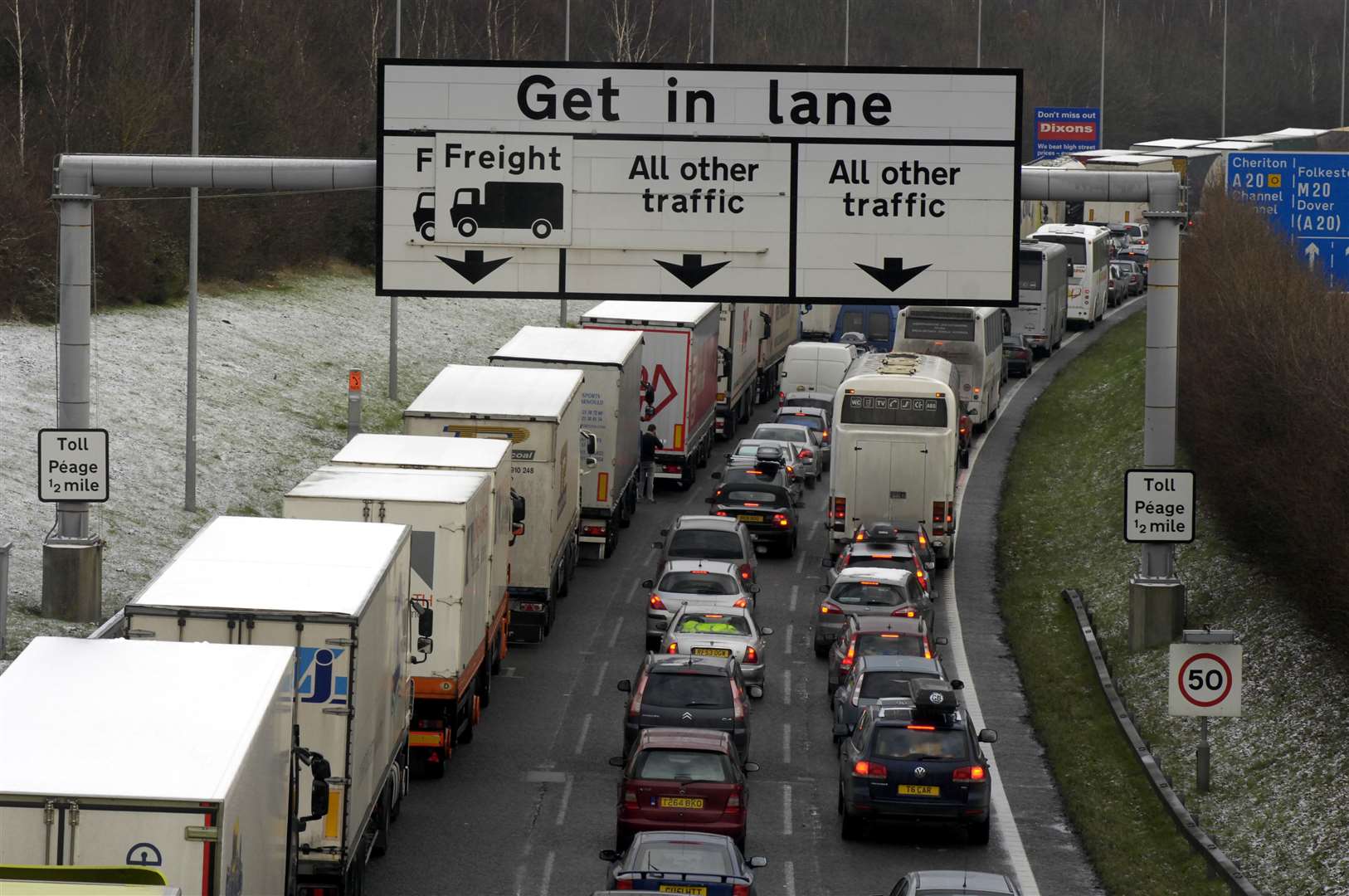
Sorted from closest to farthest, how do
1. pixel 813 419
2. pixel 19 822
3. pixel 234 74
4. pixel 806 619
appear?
pixel 19 822 < pixel 806 619 < pixel 813 419 < pixel 234 74

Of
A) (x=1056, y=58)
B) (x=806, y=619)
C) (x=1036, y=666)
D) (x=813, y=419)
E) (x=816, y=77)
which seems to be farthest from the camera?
(x=1056, y=58)

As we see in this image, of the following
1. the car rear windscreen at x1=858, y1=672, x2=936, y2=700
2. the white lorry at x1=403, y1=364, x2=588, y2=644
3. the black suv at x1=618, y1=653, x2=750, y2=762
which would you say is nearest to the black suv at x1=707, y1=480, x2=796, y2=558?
the white lorry at x1=403, y1=364, x2=588, y2=644

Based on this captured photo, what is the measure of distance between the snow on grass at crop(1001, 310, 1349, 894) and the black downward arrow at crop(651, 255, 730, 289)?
8.26 meters

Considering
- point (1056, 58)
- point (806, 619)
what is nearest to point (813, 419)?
point (806, 619)

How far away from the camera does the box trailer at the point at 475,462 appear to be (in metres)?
27.5

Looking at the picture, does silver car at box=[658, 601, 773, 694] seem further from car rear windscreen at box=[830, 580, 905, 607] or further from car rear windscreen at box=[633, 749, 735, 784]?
car rear windscreen at box=[633, 749, 735, 784]

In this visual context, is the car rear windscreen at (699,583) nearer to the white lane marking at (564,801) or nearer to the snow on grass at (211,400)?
the white lane marking at (564,801)

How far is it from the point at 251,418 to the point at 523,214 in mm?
22404

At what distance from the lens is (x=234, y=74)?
206 feet

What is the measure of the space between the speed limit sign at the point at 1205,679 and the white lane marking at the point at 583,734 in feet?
26.1

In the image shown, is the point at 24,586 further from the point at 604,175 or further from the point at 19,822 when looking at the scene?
the point at 19,822

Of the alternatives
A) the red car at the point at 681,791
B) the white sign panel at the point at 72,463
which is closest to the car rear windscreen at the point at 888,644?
the red car at the point at 681,791

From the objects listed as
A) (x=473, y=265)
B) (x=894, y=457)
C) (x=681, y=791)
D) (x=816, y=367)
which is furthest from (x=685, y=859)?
(x=816, y=367)

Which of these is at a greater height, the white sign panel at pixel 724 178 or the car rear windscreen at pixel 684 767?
the white sign panel at pixel 724 178
